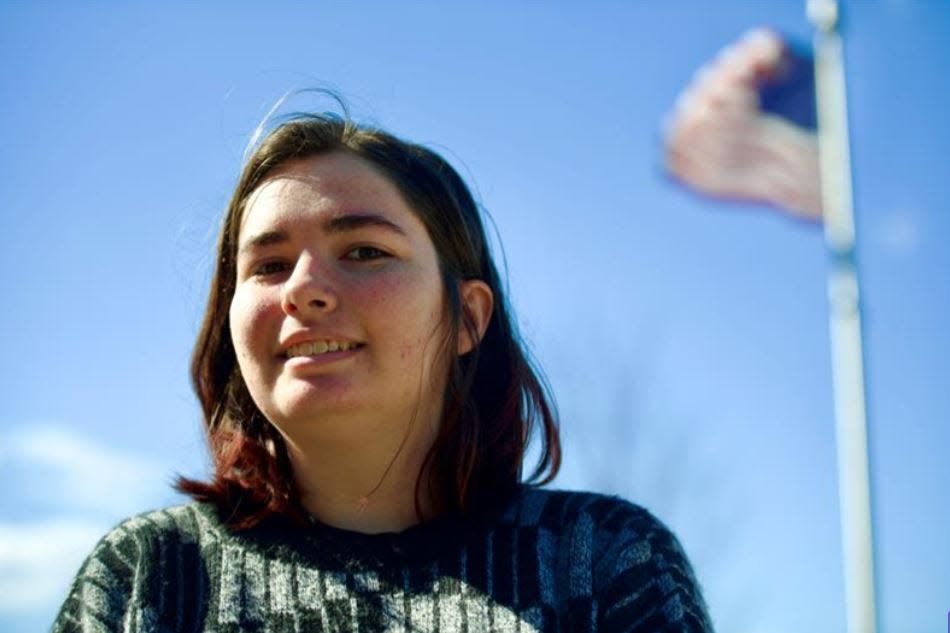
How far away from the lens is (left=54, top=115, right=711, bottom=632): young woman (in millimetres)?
2461

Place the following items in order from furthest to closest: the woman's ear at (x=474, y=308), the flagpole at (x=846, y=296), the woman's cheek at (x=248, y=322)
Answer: the flagpole at (x=846, y=296) → the woman's ear at (x=474, y=308) → the woman's cheek at (x=248, y=322)

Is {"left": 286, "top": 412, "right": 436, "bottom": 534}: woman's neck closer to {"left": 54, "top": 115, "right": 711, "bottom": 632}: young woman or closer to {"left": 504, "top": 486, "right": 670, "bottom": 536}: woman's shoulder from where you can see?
{"left": 54, "top": 115, "right": 711, "bottom": 632}: young woman

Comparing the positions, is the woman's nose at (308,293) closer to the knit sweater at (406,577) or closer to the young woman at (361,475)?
the young woman at (361,475)

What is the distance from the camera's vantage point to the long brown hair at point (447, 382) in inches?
107

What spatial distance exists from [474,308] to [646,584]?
0.80 meters

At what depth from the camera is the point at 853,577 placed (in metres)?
8.88

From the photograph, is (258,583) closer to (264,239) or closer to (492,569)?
(492,569)

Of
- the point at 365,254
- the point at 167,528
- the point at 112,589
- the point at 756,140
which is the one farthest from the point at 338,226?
the point at 756,140

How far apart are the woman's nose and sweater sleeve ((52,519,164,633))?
577 mm

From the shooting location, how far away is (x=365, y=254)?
8.63 feet

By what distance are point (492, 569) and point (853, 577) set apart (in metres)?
7.03

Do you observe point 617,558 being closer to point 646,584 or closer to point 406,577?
point 646,584

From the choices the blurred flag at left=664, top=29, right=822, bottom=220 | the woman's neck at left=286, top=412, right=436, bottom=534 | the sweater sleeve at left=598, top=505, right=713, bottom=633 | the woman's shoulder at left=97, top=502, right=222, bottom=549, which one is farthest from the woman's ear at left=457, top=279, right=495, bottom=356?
the blurred flag at left=664, top=29, right=822, bottom=220

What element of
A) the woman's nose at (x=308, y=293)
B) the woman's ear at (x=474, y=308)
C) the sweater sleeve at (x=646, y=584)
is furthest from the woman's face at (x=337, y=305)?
the sweater sleeve at (x=646, y=584)
